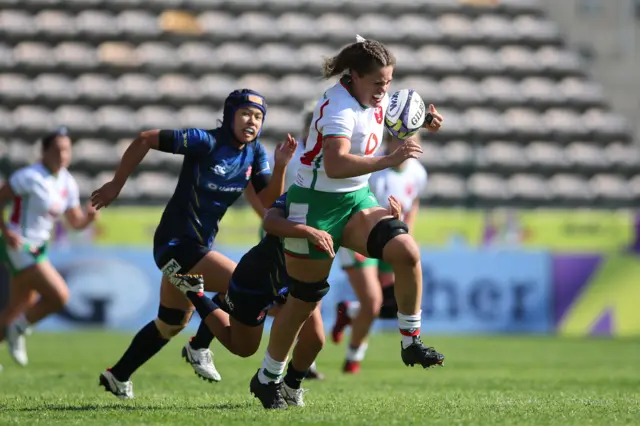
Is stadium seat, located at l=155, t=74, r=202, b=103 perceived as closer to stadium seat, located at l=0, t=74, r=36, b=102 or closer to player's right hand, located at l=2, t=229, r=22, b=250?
stadium seat, located at l=0, t=74, r=36, b=102

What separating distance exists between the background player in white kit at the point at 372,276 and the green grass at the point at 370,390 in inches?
14.5

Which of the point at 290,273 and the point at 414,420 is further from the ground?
the point at 290,273

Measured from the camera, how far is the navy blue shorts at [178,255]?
7.07 m

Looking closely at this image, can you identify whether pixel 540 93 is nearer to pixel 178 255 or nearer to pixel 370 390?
pixel 370 390

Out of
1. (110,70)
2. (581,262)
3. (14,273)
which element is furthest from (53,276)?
(110,70)

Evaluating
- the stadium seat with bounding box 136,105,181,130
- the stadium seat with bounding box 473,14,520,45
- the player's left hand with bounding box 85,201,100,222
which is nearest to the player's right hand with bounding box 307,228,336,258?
the player's left hand with bounding box 85,201,100,222

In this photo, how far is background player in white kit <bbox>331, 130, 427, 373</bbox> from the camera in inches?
420

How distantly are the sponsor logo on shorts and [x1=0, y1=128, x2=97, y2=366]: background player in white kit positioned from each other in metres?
4.40

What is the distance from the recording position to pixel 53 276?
1148cm

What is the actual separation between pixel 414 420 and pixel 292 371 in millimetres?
1312

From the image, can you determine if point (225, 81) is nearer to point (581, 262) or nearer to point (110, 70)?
point (110, 70)

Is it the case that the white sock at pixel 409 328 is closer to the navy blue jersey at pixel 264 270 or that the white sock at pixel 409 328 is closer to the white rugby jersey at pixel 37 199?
the navy blue jersey at pixel 264 270

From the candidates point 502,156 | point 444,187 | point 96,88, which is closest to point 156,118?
point 96,88

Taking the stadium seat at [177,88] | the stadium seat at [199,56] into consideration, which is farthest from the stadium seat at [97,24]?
the stadium seat at [177,88]
